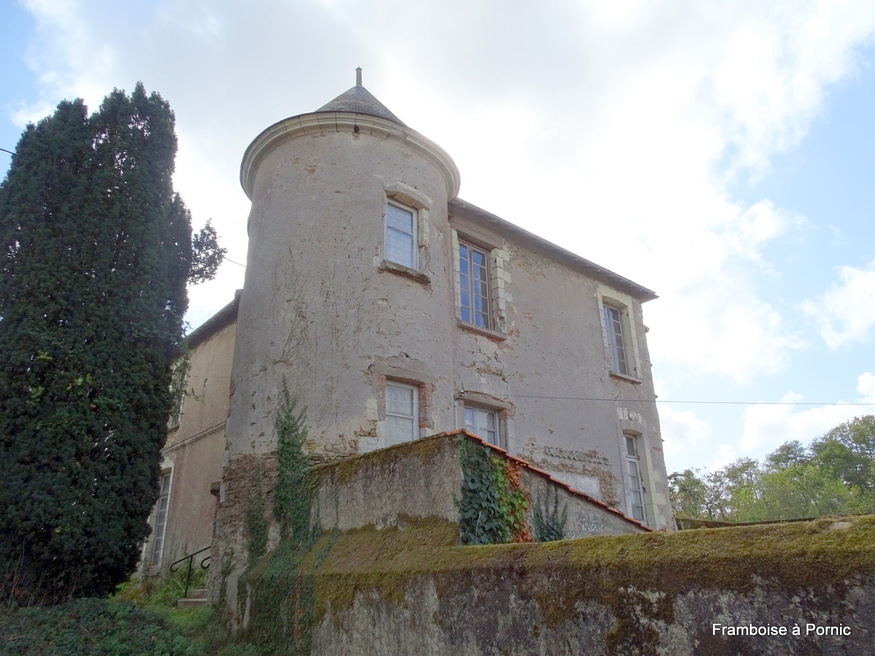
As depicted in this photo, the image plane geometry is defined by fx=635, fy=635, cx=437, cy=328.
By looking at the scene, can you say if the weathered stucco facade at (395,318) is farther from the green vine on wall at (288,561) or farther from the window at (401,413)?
the green vine on wall at (288,561)

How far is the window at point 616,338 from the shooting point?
13.8 metres

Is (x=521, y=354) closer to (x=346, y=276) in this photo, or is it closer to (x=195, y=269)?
(x=346, y=276)

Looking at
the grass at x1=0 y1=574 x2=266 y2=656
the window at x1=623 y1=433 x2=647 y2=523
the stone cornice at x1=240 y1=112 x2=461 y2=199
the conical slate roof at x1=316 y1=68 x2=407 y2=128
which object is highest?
the conical slate roof at x1=316 y1=68 x2=407 y2=128

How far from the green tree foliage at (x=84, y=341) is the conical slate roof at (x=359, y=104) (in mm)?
2891

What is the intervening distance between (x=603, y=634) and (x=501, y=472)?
2505mm

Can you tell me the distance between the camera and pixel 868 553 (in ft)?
8.27

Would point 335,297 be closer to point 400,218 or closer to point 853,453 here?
point 400,218

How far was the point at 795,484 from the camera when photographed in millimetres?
32438

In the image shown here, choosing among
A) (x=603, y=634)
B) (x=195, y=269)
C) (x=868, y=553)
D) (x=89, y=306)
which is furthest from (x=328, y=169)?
(x=868, y=553)

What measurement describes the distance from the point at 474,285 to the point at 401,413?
139 inches

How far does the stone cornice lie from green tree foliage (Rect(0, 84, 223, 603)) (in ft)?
5.26

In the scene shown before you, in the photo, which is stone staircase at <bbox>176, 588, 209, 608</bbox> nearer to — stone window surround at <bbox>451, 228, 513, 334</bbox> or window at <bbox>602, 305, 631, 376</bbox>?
stone window surround at <bbox>451, 228, 513, 334</bbox>

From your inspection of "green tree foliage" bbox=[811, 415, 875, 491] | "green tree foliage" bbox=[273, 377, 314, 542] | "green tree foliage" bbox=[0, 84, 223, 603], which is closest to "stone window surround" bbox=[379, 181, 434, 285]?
"green tree foliage" bbox=[273, 377, 314, 542]

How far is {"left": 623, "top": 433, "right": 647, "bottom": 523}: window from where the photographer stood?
12598 mm
